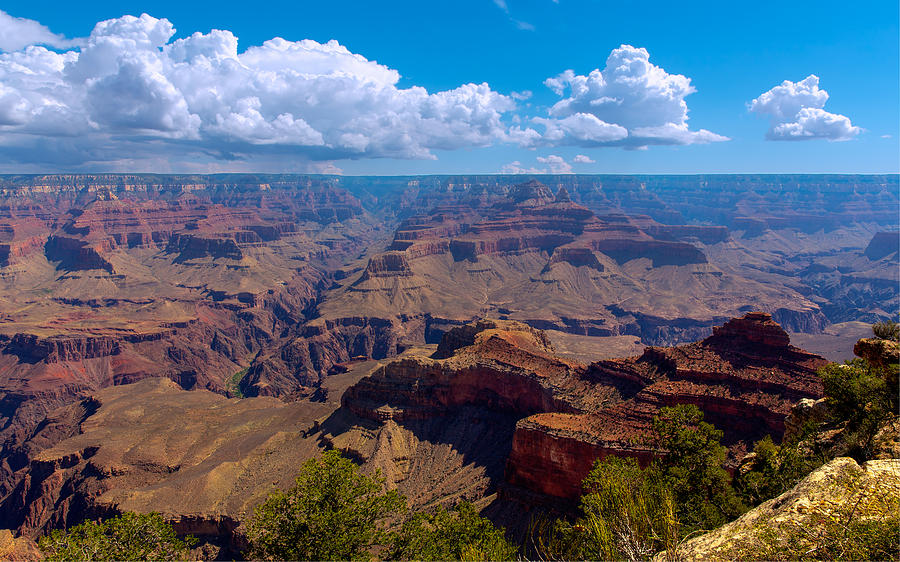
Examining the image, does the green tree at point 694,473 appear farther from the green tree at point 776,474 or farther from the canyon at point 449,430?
the canyon at point 449,430

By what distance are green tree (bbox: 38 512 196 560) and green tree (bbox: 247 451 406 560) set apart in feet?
14.7

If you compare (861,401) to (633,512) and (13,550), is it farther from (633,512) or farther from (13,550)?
(13,550)

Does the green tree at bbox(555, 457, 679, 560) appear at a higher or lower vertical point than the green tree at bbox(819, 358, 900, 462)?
lower

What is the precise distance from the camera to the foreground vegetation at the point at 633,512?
1664cm

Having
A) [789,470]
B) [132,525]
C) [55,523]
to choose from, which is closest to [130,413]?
[55,523]

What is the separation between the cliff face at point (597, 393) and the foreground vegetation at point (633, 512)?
1128 cm

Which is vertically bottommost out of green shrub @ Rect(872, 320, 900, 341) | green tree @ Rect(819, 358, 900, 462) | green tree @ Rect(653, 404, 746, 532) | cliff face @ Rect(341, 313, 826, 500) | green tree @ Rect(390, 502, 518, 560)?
cliff face @ Rect(341, 313, 826, 500)

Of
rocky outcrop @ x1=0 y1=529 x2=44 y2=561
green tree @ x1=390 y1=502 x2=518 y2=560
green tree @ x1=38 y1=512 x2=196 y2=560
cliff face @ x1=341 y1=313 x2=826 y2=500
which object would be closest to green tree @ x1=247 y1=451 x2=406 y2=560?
green tree @ x1=390 y1=502 x2=518 y2=560

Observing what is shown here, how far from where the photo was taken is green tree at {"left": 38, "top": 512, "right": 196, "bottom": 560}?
942 inches

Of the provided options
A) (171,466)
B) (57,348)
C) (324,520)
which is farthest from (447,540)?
(57,348)

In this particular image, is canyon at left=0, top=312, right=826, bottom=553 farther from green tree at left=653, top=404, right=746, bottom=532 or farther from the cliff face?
green tree at left=653, top=404, right=746, bottom=532

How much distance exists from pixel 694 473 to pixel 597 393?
3349 centimetres

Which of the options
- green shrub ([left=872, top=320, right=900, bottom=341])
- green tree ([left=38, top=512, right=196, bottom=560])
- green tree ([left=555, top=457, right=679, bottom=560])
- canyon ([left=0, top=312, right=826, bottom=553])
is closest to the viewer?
green tree ([left=555, top=457, right=679, bottom=560])

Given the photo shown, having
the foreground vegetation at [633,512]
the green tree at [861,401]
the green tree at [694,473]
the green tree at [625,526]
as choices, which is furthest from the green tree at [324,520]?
the green tree at [861,401]
